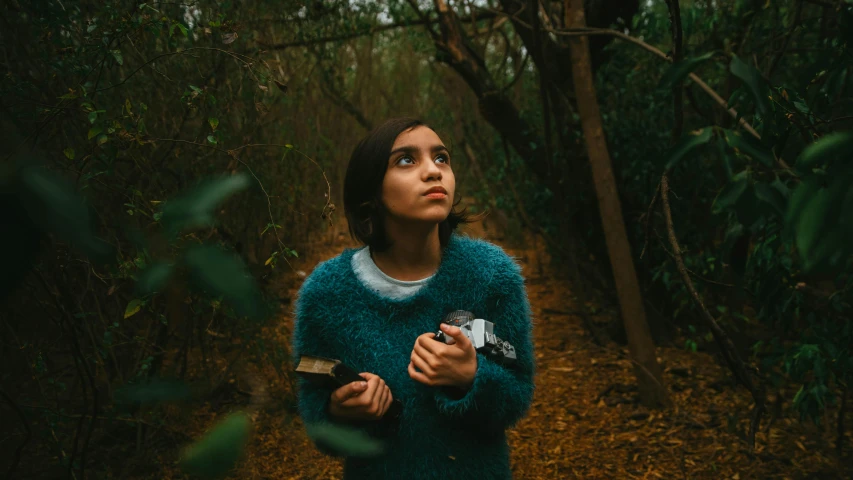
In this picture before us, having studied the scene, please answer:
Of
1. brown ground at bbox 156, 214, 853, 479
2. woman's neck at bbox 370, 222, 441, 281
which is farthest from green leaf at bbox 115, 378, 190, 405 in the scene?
brown ground at bbox 156, 214, 853, 479

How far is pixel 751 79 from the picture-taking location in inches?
28.8

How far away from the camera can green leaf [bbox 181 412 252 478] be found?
0.48m

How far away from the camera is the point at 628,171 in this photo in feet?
12.9

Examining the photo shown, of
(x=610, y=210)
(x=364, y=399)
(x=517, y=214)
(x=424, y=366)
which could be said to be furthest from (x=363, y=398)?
(x=517, y=214)

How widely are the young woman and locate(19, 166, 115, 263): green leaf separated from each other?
3.18 feet

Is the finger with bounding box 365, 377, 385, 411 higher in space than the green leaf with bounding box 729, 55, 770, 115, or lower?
lower

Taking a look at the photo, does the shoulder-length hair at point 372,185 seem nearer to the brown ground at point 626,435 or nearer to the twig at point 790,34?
the brown ground at point 626,435

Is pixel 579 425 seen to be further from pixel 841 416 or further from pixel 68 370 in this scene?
pixel 68 370

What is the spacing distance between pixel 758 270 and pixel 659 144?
5.84 feet

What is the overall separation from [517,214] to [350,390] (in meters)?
4.72

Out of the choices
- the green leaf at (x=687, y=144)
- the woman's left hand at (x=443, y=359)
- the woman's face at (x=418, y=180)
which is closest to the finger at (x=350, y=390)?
the woman's left hand at (x=443, y=359)

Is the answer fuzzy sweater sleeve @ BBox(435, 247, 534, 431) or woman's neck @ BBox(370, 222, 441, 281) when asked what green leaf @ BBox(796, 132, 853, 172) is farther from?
woman's neck @ BBox(370, 222, 441, 281)

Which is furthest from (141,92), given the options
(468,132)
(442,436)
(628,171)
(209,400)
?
(468,132)

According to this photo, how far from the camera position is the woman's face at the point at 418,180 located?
1523mm
